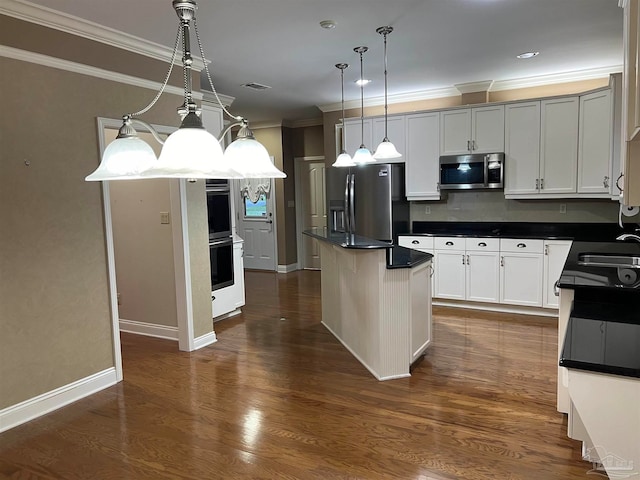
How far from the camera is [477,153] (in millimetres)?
5363

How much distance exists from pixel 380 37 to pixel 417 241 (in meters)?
2.65

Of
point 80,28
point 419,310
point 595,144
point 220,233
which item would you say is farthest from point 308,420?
point 595,144

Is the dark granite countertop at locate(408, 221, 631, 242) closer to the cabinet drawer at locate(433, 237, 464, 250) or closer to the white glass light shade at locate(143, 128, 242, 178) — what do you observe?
the cabinet drawer at locate(433, 237, 464, 250)

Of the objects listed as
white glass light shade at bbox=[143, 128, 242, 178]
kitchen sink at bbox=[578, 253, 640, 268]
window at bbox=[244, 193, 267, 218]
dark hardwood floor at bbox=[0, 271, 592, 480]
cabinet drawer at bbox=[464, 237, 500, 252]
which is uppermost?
white glass light shade at bbox=[143, 128, 242, 178]

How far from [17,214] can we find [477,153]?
15.1 feet

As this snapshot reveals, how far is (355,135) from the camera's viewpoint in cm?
617

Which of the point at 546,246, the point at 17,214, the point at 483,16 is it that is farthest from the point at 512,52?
the point at 17,214

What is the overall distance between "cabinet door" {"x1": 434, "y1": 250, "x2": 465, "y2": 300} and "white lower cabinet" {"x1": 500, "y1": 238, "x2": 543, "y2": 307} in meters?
0.45

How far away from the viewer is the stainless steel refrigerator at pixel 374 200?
5637mm

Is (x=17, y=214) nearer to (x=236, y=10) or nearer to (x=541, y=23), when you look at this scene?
(x=236, y=10)

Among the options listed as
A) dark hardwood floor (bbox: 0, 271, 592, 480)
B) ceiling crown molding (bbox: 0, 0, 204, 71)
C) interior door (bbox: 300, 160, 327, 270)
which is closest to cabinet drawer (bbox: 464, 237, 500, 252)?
dark hardwood floor (bbox: 0, 271, 592, 480)

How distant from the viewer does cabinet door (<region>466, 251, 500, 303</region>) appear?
17.0ft

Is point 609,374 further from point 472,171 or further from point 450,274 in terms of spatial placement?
point 472,171

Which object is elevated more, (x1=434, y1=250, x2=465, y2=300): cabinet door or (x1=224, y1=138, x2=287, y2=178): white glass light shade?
(x1=224, y1=138, x2=287, y2=178): white glass light shade
